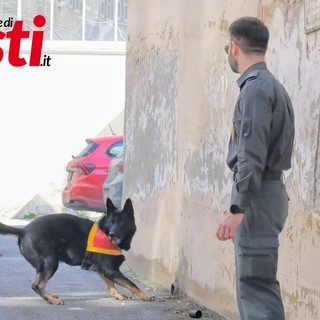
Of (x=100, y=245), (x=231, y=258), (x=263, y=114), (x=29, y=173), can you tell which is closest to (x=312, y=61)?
(x=263, y=114)

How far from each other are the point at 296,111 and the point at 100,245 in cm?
356

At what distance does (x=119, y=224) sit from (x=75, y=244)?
449mm

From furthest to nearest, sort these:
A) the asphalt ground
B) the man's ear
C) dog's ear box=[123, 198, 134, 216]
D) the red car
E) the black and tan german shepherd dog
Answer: the red car < dog's ear box=[123, 198, 134, 216] < the black and tan german shepherd dog < the asphalt ground < the man's ear

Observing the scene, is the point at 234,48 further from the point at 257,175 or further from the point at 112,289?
the point at 112,289

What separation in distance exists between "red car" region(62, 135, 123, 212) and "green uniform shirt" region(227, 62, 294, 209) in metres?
12.7

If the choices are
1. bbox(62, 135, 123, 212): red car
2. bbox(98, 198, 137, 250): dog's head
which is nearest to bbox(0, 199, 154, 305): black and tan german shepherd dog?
bbox(98, 198, 137, 250): dog's head

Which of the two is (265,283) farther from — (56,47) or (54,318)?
(56,47)

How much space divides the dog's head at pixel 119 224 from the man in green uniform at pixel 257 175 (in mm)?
4562

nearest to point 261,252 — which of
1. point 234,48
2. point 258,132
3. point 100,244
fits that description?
point 258,132

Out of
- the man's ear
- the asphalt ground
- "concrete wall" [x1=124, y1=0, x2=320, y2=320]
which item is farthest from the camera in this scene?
the asphalt ground

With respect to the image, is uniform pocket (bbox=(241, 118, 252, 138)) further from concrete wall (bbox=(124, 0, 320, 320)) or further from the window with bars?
the window with bars

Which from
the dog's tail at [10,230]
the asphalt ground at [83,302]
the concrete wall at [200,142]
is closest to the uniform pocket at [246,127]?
the concrete wall at [200,142]

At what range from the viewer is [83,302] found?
9633mm

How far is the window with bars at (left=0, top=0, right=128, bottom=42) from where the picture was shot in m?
24.6
